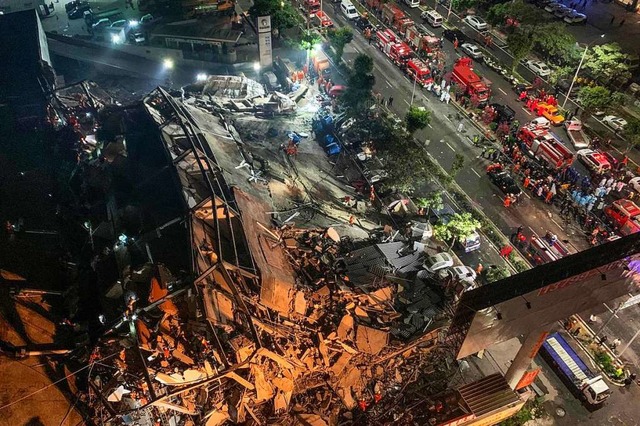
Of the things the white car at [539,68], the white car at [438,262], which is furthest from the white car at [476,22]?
the white car at [438,262]

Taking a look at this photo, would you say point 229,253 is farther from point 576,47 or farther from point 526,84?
point 576,47

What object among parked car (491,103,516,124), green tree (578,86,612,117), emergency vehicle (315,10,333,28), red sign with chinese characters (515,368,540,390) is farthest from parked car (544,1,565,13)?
red sign with chinese characters (515,368,540,390)

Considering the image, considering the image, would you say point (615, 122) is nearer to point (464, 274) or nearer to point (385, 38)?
point (385, 38)

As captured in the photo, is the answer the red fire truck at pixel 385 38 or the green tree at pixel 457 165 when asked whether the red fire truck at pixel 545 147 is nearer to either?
the green tree at pixel 457 165

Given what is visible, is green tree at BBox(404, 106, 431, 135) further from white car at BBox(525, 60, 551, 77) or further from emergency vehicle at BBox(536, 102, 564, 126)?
white car at BBox(525, 60, 551, 77)

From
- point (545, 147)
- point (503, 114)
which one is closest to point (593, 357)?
point (545, 147)

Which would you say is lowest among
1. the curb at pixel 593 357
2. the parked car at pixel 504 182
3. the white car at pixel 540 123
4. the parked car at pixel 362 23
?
the curb at pixel 593 357
